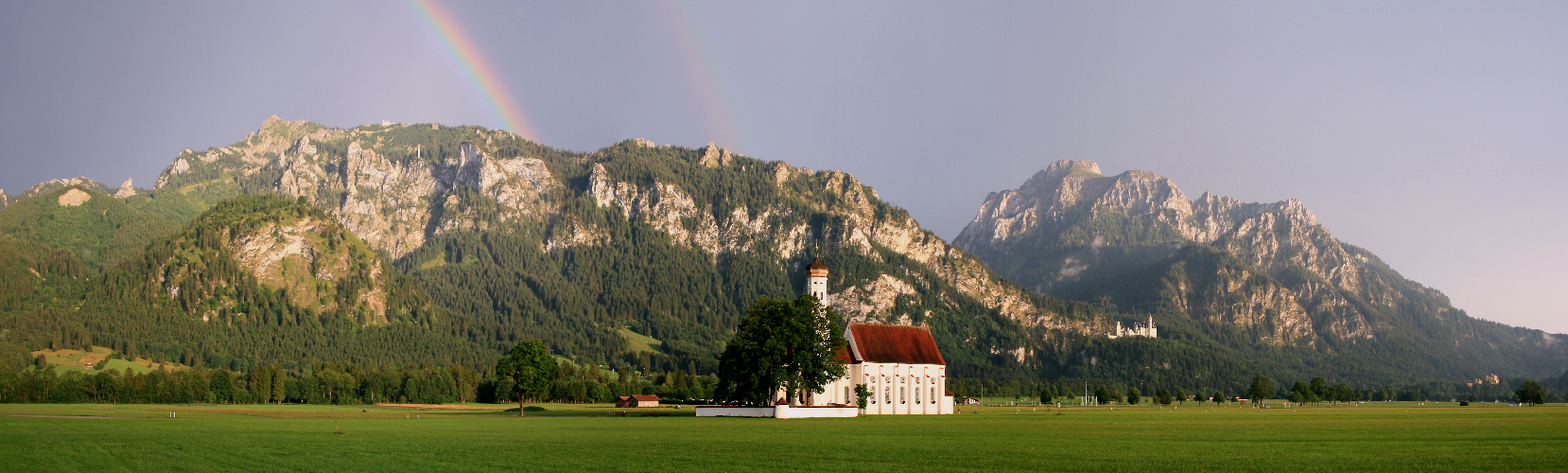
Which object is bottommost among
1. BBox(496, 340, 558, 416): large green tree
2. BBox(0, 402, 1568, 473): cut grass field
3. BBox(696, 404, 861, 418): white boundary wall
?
BBox(696, 404, 861, 418): white boundary wall

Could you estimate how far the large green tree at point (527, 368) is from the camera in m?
100

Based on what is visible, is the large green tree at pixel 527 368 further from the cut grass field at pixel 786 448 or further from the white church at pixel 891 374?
the cut grass field at pixel 786 448

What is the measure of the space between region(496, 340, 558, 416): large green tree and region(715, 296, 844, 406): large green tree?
22667mm

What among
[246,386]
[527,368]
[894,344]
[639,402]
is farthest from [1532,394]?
[246,386]

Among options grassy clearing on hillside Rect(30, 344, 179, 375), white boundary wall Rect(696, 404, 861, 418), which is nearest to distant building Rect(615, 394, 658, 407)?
white boundary wall Rect(696, 404, 861, 418)

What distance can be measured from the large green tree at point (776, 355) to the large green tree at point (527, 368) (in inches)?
892

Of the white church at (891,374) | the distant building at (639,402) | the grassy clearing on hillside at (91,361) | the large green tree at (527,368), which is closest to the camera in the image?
the large green tree at (527,368)

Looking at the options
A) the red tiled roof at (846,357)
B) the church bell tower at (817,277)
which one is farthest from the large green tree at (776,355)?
the church bell tower at (817,277)

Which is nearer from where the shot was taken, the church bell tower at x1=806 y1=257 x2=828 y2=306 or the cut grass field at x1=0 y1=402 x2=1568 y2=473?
the cut grass field at x1=0 y1=402 x2=1568 y2=473

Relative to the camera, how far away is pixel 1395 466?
1277 inches

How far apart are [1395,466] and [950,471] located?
46.6 feet

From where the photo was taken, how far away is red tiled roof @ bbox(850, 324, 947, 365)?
105250 mm

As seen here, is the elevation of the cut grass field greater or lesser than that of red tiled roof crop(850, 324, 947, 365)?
lesser

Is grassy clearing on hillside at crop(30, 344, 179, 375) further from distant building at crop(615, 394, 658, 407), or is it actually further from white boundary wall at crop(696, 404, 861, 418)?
white boundary wall at crop(696, 404, 861, 418)
